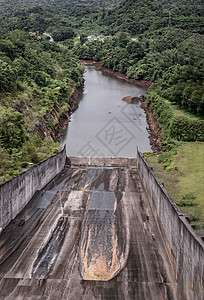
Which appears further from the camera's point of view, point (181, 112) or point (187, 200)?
point (181, 112)

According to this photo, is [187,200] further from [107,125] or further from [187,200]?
[107,125]

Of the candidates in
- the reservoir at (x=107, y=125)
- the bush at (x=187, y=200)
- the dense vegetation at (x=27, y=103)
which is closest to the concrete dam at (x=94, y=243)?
the bush at (x=187, y=200)

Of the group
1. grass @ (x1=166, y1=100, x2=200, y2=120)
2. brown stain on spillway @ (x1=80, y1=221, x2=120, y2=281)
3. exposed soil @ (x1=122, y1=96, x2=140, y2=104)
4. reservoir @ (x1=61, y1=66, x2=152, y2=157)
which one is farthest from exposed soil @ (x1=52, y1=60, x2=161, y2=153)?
brown stain on spillway @ (x1=80, y1=221, x2=120, y2=281)

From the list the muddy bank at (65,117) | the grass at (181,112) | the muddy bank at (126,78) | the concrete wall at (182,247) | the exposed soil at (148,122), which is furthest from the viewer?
the muddy bank at (126,78)

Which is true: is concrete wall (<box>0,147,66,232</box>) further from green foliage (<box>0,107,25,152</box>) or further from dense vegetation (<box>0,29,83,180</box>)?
green foliage (<box>0,107,25,152</box>)

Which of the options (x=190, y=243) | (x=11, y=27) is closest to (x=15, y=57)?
(x=190, y=243)

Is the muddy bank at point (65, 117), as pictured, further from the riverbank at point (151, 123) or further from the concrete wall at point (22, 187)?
the concrete wall at point (22, 187)

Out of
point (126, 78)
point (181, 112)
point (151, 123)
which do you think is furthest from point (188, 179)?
point (126, 78)

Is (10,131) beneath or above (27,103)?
above
